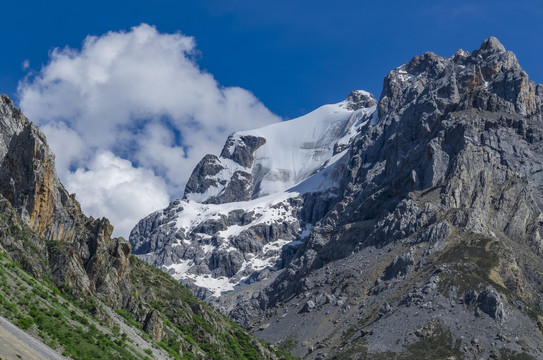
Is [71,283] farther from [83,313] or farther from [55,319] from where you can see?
[55,319]

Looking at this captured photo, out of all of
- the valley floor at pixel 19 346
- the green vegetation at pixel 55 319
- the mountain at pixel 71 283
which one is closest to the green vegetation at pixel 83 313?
the green vegetation at pixel 55 319

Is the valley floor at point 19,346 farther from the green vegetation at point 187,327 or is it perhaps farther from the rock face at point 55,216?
the green vegetation at point 187,327

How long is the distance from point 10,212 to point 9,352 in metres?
38.1

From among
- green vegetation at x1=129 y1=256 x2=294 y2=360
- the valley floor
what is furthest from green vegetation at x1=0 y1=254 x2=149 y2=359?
green vegetation at x1=129 y1=256 x2=294 y2=360

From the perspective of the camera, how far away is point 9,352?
45688 mm

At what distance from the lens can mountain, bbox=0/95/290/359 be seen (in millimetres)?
63344

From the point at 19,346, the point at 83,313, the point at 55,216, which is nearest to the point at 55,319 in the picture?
the point at 83,313

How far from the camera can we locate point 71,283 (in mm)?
81000

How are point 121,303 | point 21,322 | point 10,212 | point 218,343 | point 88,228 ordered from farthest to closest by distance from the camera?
1. point 218,343
2. point 88,228
3. point 121,303
4. point 10,212
5. point 21,322

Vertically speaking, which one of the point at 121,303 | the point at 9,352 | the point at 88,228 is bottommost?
the point at 9,352

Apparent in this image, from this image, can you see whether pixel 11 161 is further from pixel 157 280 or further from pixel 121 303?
pixel 157 280

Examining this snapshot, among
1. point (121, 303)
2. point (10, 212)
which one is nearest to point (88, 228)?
point (121, 303)

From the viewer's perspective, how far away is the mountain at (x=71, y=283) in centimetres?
6334

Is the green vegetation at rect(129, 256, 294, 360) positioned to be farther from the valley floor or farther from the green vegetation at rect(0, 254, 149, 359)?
the valley floor
